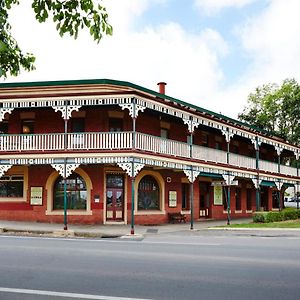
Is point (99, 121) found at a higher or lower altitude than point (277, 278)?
higher

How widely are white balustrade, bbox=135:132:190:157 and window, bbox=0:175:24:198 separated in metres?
7.60

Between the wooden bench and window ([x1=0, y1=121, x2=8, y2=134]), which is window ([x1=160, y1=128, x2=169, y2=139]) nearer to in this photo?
the wooden bench

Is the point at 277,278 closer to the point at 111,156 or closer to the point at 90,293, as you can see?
the point at 90,293

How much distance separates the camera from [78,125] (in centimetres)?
2455

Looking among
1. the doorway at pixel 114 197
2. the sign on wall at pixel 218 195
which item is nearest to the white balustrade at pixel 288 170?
the sign on wall at pixel 218 195

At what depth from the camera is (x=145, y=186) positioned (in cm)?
2564

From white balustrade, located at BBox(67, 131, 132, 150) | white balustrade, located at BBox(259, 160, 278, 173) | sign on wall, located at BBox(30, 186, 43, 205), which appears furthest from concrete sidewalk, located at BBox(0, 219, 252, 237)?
white balustrade, located at BBox(259, 160, 278, 173)

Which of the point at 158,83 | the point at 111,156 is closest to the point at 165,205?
the point at 111,156

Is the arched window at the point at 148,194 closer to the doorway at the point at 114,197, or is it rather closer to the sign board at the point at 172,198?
the sign board at the point at 172,198

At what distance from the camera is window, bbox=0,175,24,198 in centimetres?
2484

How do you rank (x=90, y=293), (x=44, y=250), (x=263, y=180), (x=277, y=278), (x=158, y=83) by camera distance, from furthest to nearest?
(x=263, y=180), (x=158, y=83), (x=44, y=250), (x=277, y=278), (x=90, y=293)

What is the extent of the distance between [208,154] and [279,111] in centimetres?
2489

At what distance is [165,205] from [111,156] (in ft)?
21.1

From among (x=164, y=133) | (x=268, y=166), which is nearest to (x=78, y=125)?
(x=164, y=133)
